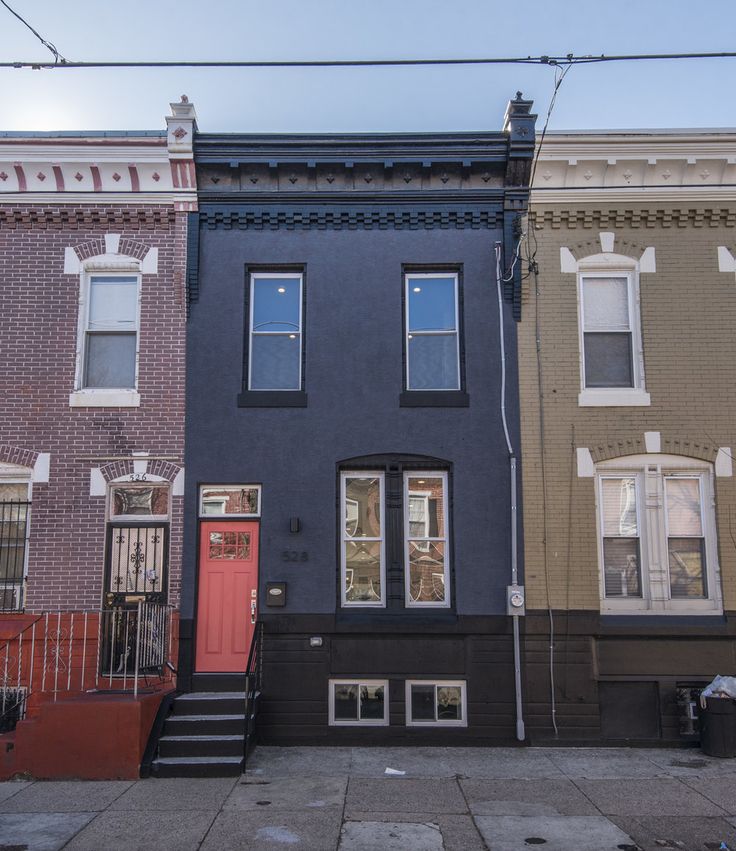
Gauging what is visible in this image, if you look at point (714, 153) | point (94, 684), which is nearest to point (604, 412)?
point (714, 153)

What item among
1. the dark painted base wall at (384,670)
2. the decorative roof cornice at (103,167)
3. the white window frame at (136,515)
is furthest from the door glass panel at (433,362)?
the decorative roof cornice at (103,167)

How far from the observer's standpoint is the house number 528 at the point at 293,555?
10.6 m

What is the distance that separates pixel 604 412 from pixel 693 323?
1819 mm

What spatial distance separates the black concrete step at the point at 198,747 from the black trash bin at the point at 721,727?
5.69 meters

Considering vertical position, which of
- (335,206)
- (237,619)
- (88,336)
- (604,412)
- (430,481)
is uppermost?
(335,206)

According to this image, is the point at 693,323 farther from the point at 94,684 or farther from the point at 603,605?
the point at 94,684

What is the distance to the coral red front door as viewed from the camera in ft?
34.2

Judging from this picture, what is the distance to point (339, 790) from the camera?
825cm

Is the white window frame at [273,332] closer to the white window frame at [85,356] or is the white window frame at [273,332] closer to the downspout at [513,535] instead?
the white window frame at [85,356]

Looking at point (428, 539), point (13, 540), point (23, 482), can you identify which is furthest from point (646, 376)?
point (13, 540)

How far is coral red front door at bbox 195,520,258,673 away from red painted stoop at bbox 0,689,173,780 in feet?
5.54

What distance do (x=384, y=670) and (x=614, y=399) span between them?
15.8 ft

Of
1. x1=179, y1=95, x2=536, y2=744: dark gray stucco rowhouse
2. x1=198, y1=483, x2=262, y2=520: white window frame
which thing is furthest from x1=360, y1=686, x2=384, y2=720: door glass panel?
x1=198, y1=483, x2=262, y2=520: white window frame

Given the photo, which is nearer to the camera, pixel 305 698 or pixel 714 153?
pixel 305 698
